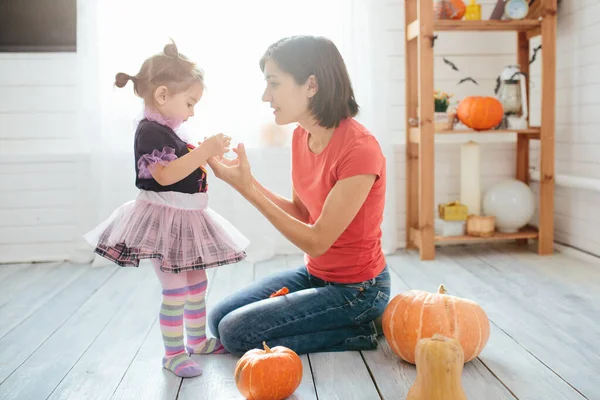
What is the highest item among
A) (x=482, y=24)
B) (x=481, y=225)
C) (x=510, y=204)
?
(x=482, y=24)

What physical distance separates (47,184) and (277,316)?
215cm

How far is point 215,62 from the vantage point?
141 inches

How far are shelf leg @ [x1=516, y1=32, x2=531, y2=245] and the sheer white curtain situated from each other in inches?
30.0

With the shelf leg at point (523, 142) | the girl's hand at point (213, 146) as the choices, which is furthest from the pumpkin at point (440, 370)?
the shelf leg at point (523, 142)

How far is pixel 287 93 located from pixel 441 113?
1591 mm

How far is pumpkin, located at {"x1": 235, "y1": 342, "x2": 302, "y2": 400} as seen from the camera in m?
1.73

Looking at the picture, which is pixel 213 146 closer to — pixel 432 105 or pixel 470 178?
pixel 432 105

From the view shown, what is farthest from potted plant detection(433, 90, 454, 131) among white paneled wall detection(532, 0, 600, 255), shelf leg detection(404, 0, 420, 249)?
white paneled wall detection(532, 0, 600, 255)

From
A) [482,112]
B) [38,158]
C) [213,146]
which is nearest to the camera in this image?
[213,146]

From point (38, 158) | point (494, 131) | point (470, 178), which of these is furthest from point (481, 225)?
point (38, 158)

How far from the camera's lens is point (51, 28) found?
3.65 meters

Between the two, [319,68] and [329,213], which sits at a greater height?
[319,68]

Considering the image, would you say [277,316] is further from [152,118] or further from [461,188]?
[461,188]

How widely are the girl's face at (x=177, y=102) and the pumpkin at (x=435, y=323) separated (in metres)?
0.86
